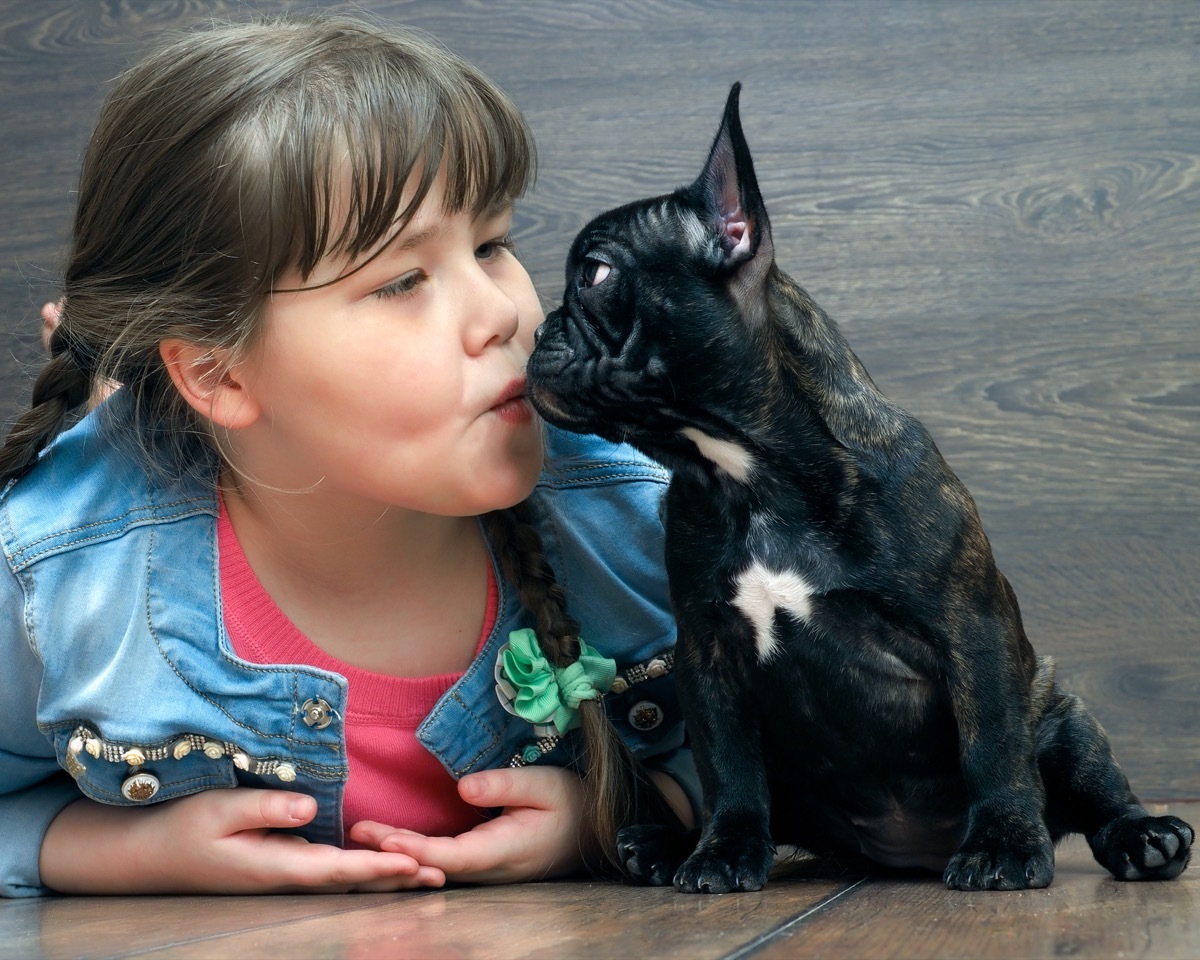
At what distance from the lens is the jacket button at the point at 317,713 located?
1192 millimetres

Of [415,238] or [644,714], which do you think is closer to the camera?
[415,238]

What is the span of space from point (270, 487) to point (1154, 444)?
1.13m

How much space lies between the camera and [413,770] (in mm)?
1304

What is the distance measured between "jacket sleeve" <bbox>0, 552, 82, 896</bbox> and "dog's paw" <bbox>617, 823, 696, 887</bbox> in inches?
21.7

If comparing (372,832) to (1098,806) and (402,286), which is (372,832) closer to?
(402,286)

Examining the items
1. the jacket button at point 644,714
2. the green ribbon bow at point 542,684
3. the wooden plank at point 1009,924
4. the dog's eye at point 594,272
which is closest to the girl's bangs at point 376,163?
the dog's eye at point 594,272

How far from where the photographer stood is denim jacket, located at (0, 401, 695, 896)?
1.17 meters

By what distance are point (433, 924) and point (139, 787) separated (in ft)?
1.28

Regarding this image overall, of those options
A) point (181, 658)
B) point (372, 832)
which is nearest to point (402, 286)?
point (181, 658)

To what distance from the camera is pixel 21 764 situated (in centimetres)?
129

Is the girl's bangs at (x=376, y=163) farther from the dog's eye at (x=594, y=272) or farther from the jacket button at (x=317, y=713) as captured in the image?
the jacket button at (x=317, y=713)

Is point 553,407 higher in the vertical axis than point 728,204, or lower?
lower

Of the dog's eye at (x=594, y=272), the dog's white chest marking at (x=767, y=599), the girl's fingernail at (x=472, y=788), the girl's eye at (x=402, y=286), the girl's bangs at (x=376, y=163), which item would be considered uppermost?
the girl's bangs at (x=376, y=163)

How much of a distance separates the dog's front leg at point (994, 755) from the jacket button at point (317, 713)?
54 centimetres
